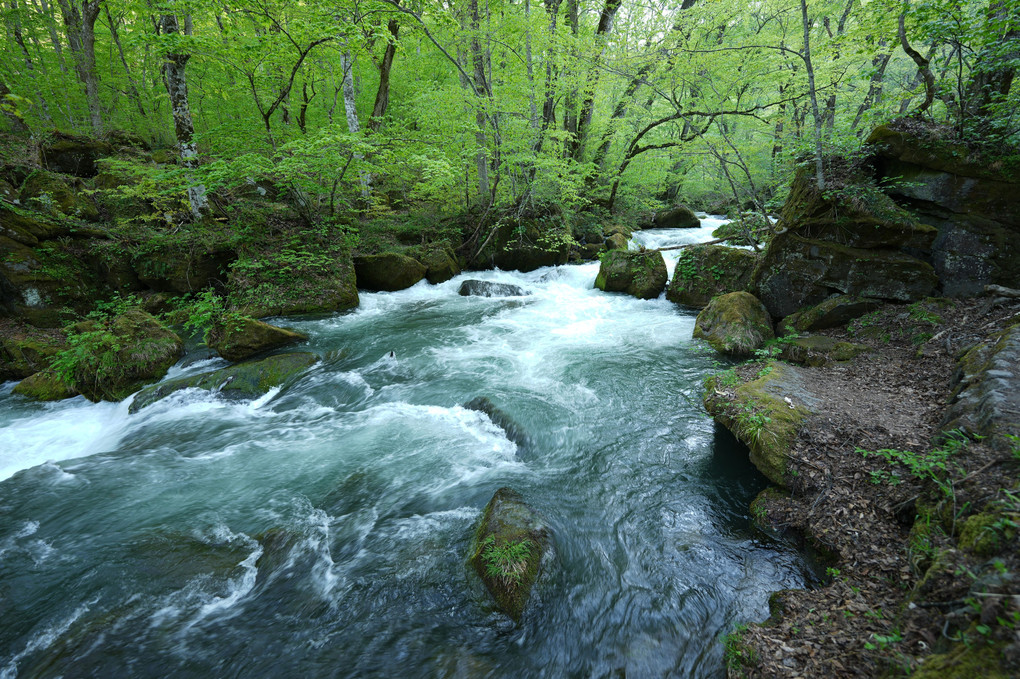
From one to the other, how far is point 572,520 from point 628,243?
13427 mm

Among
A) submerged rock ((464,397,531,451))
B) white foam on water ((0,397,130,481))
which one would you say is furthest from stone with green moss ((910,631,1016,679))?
white foam on water ((0,397,130,481))

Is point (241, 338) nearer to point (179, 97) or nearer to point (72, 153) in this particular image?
point (179, 97)

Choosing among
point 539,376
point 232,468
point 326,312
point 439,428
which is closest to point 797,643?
point 439,428

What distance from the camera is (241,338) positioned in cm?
770

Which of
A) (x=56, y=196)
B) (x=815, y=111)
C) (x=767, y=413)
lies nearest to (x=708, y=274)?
(x=815, y=111)

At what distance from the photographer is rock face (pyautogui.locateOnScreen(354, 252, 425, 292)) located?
11992 mm

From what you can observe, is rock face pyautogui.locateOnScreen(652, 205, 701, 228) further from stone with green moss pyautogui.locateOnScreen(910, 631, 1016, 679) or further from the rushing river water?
stone with green moss pyautogui.locateOnScreen(910, 631, 1016, 679)

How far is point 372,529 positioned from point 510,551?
162cm

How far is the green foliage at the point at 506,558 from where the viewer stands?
336cm

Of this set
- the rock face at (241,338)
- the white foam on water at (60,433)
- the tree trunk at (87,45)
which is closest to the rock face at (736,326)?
the rock face at (241,338)

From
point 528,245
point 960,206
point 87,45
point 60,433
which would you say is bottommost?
point 60,433

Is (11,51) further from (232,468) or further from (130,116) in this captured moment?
(232,468)

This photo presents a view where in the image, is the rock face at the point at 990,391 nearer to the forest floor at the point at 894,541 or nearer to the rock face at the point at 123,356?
the forest floor at the point at 894,541

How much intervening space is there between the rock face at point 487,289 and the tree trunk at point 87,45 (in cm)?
1335
